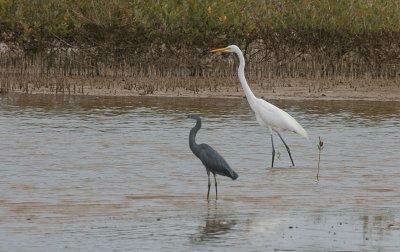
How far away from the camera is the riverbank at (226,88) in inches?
961

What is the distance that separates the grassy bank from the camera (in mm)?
27422

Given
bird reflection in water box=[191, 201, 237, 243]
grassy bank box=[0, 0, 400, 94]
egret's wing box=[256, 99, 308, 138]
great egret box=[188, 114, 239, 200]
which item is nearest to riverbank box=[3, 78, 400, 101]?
grassy bank box=[0, 0, 400, 94]

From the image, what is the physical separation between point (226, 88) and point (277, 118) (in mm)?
10856

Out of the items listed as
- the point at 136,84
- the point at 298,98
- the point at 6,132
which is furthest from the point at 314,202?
the point at 136,84

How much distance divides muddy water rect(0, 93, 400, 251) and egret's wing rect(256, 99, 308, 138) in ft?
1.36

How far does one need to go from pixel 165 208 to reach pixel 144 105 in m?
11.8

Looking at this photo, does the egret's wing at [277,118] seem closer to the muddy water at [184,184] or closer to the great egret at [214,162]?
the muddy water at [184,184]

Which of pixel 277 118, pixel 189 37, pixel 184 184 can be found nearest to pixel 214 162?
pixel 184 184

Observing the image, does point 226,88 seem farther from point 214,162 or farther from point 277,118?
point 214,162

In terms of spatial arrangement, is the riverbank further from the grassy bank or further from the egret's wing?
the egret's wing

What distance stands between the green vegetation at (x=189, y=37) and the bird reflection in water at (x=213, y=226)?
56.2 ft

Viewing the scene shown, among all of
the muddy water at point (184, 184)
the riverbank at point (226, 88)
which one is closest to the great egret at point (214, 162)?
the muddy water at point (184, 184)

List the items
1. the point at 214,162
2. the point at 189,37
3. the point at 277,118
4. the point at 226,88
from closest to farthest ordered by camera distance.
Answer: the point at 214,162 → the point at 277,118 → the point at 226,88 → the point at 189,37

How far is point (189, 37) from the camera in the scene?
27562 mm
